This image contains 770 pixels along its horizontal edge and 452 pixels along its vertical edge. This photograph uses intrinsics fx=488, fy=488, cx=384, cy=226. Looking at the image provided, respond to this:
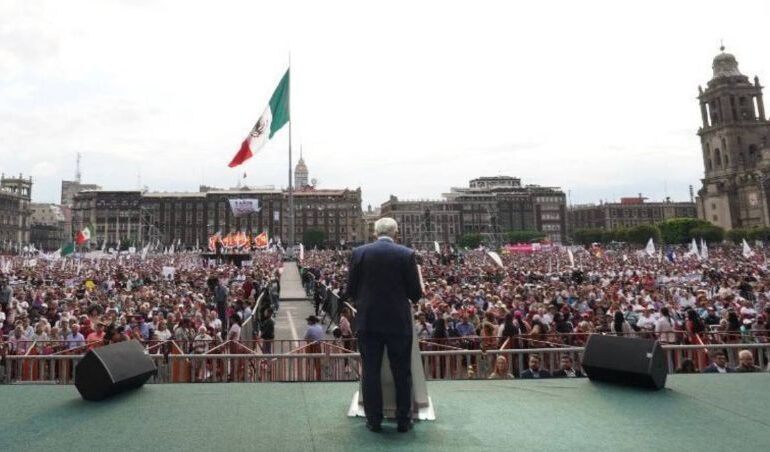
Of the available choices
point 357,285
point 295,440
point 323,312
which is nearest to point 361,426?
point 295,440

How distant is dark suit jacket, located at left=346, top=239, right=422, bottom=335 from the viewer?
12.5 ft

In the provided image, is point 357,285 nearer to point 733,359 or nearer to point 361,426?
point 361,426

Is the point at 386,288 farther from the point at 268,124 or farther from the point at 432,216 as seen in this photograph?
the point at 432,216

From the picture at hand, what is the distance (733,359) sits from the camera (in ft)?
23.5

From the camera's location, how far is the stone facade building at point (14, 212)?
126500 mm

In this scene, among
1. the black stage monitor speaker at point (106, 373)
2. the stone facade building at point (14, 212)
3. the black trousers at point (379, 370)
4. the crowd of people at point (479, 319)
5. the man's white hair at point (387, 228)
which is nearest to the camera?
the black trousers at point (379, 370)

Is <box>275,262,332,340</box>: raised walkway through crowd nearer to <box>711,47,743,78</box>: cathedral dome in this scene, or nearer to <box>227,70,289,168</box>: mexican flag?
<box>227,70,289,168</box>: mexican flag

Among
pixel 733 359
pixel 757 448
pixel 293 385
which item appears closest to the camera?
pixel 757 448

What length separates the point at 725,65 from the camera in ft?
352

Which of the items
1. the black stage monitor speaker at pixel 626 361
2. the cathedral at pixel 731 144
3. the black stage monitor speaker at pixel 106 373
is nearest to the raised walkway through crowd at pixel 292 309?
the black stage monitor speaker at pixel 106 373

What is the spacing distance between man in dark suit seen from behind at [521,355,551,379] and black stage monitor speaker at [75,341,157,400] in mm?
4897

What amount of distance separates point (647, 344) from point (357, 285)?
2979 mm

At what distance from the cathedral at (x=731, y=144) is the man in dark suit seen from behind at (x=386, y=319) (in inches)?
4561

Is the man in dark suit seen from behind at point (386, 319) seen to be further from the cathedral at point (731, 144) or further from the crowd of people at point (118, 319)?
the cathedral at point (731, 144)
